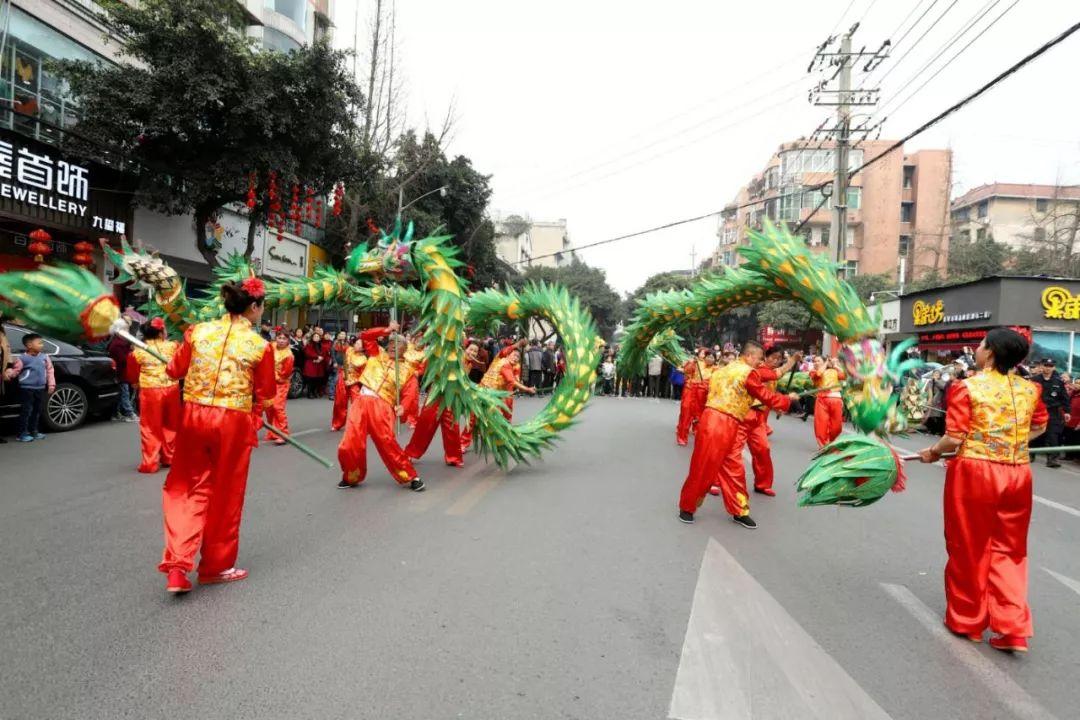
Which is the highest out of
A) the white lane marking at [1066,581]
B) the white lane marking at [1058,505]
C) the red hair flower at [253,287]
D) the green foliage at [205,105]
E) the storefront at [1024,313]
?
the green foliage at [205,105]

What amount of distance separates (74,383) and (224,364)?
270 inches

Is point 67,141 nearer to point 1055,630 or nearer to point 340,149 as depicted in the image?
point 340,149

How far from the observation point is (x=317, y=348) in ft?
45.9

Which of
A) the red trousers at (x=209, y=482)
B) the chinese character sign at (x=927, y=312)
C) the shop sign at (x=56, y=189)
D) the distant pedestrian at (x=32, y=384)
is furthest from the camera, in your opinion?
the chinese character sign at (x=927, y=312)

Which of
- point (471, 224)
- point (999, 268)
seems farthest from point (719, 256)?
point (471, 224)

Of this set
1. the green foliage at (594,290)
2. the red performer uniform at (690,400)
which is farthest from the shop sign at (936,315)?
the green foliage at (594,290)

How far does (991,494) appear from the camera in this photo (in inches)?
131

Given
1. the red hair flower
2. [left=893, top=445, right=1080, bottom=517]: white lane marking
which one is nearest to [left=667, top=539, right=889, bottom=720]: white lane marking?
the red hair flower

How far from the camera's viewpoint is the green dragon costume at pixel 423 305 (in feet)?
12.3

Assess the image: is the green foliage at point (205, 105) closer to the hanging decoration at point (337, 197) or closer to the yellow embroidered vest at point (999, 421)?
the hanging decoration at point (337, 197)

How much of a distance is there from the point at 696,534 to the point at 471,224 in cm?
2309

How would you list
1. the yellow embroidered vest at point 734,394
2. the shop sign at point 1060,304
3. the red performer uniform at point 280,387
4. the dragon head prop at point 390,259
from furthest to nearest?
the shop sign at point 1060,304, the red performer uniform at point 280,387, the dragon head prop at point 390,259, the yellow embroidered vest at point 734,394

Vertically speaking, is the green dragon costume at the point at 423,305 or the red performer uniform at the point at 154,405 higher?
the green dragon costume at the point at 423,305

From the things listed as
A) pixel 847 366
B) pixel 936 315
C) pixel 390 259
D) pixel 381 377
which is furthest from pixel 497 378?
pixel 936 315
